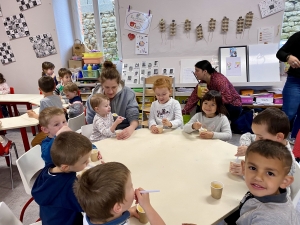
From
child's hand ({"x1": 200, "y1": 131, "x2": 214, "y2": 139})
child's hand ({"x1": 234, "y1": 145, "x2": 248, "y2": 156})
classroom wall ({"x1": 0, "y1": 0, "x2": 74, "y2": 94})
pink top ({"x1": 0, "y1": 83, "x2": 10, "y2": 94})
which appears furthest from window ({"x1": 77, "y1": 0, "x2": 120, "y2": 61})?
child's hand ({"x1": 234, "y1": 145, "x2": 248, "y2": 156})

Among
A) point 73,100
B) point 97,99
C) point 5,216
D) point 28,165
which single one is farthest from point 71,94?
point 5,216

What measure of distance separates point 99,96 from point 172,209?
1274mm

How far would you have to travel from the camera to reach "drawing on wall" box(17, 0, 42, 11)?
4527 millimetres

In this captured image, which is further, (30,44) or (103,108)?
(30,44)

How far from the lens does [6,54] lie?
504cm

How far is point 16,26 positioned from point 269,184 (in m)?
5.52

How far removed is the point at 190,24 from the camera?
418 centimetres

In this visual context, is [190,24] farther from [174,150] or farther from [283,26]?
[174,150]

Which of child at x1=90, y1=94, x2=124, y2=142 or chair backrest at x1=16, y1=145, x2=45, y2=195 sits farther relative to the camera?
child at x1=90, y1=94, x2=124, y2=142

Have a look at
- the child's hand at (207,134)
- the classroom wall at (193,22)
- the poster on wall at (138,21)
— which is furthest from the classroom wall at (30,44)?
the child's hand at (207,134)

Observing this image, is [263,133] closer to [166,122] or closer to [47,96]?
[166,122]

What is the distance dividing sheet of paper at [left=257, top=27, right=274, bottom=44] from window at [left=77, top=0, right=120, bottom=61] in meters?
2.78

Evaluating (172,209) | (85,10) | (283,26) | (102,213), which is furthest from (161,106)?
(85,10)

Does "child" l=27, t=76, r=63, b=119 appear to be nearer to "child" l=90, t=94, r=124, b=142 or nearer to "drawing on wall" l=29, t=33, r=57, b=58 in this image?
"child" l=90, t=94, r=124, b=142
